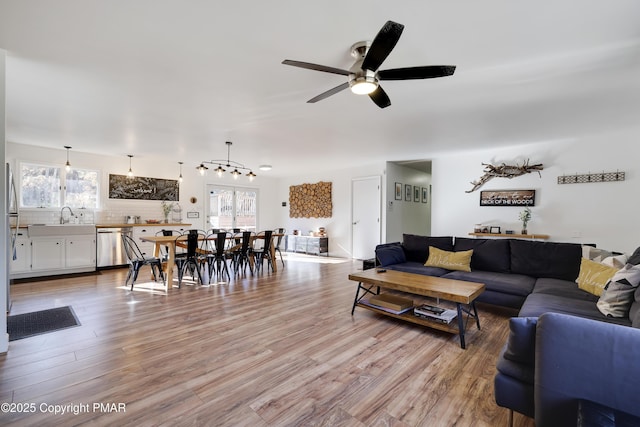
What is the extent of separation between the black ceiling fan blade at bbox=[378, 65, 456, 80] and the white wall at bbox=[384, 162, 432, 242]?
16.5 feet

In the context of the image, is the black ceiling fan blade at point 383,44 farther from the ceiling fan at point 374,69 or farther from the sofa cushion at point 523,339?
the sofa cushion at point 523,339

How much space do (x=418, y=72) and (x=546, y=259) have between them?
3170mm

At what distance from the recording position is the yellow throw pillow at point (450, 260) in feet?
13.4

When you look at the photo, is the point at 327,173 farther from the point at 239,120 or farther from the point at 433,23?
the point at 433,23

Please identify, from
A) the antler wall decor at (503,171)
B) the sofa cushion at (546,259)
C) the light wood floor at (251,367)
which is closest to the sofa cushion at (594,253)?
the sofa cushion at (546,259)

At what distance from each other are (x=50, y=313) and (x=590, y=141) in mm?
7929

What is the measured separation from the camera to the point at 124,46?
2209 millimetres

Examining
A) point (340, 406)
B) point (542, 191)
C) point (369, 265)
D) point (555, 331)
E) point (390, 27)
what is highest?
point (390, 27)

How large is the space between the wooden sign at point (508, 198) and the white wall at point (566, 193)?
0.28ft

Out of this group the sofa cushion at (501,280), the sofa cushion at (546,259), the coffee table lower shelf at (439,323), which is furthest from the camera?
the sofa cushion at (546,259)

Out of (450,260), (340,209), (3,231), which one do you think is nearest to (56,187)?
(3,231)

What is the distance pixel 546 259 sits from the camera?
3660mm

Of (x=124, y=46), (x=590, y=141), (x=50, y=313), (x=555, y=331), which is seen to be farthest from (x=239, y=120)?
(x=590, y=141)

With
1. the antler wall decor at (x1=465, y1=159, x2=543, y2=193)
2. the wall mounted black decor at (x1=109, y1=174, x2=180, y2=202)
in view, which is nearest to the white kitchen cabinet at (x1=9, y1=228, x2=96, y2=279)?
the wall mounted black decor at (x1=109, y1=174, x2=180, y2=202)
